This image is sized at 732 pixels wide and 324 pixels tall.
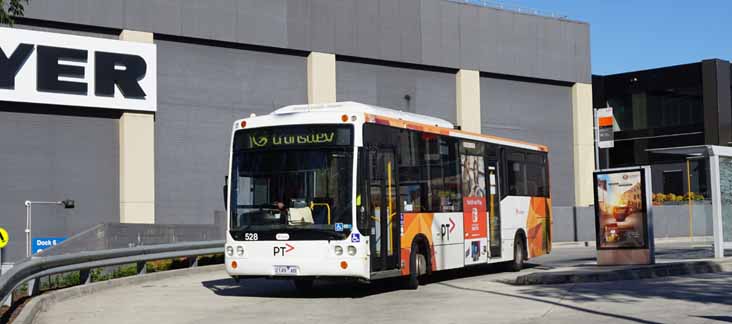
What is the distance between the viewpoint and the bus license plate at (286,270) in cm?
1628

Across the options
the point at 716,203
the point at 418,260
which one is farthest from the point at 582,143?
the point at 418,260

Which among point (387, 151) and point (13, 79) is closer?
point (387, 151)

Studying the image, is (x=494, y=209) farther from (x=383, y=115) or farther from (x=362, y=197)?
(x=362, y=197)

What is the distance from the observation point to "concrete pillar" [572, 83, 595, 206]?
49.2 m

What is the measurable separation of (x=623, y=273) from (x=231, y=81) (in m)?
21.5

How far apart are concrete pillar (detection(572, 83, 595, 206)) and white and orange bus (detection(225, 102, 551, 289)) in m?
31.2

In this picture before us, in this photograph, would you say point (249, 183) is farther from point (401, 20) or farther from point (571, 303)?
point (401, 20)

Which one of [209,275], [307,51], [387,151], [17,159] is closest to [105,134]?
[17,159]

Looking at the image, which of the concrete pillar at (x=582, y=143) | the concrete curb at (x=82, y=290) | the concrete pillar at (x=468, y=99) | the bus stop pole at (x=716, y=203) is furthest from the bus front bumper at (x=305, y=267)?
the concrete pillar at (x=582, y=143)

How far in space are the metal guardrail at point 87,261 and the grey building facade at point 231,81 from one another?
1127 centimetres

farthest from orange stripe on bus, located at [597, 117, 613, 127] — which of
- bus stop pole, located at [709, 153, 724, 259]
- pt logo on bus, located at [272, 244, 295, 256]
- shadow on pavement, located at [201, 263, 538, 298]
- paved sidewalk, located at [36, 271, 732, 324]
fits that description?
pt logo on bus, located at [272, 244, 295, 256]

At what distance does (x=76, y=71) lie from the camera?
33.2 m

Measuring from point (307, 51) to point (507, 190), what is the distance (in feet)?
60.3

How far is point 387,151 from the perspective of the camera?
56.4 feet
